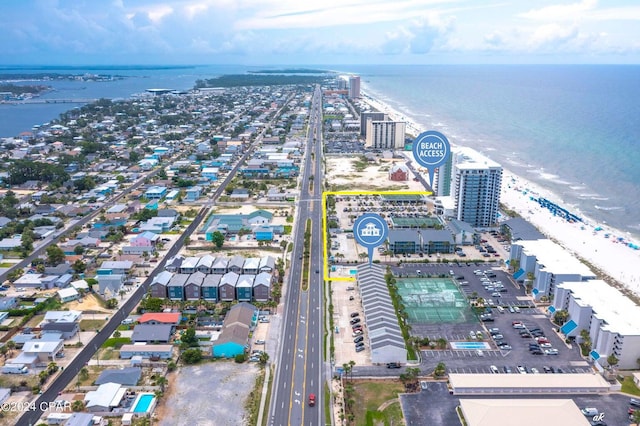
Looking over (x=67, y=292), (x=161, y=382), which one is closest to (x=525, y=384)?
(x=161, y=382)

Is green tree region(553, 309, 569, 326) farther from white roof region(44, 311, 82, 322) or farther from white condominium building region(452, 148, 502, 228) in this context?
white roof region(44, 311, 82, 322)

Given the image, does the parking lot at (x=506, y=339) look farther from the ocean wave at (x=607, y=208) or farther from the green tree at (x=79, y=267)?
the green tree at (x=79, y=267)

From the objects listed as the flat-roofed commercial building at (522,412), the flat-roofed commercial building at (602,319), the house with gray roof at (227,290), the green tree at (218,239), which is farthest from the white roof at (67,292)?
the flat-roofed commercial building at (602,319)

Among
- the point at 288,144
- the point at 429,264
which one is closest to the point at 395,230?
the point at 429,264

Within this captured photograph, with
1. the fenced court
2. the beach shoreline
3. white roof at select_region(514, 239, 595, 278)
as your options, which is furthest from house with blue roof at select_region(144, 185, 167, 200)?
the beach shoreline

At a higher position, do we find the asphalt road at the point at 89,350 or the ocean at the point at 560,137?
the ocean at the point at 560,137

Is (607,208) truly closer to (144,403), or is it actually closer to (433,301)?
(433,301)

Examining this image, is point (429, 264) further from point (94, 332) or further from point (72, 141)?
point (72, 141)
